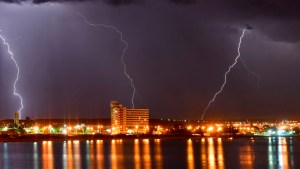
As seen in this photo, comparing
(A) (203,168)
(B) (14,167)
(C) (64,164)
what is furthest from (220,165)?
(B) (14,167)

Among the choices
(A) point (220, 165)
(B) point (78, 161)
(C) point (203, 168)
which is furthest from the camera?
(B) point (78, 161)

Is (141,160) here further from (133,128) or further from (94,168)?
(133,128)

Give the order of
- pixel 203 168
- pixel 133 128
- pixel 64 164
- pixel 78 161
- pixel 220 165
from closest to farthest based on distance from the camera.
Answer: pixel 203 168
pixel 220 165
pixel 64 164
pixel 78 161
pixel 133 128

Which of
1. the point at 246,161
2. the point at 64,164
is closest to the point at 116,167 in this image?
the point at 64,164

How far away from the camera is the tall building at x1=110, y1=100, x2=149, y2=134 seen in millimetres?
186875

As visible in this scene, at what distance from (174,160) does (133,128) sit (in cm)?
13982

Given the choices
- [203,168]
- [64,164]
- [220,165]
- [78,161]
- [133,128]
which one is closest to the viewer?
[203,168]

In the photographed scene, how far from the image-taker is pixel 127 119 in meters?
189

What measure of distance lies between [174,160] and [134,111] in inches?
5512

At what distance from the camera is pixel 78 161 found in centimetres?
5169

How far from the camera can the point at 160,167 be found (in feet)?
147

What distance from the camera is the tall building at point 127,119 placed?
18688 cm

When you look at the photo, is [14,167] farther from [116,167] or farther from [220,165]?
[220,165]

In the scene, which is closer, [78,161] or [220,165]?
[220,165]
